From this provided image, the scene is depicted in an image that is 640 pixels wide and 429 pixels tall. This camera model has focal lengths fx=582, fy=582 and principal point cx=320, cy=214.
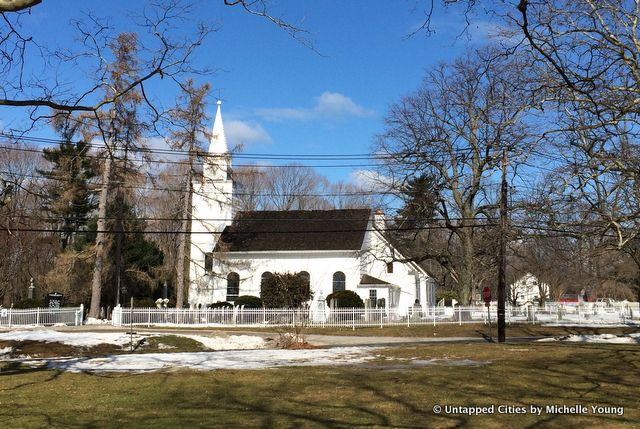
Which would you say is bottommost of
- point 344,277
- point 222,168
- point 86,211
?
point 344,277

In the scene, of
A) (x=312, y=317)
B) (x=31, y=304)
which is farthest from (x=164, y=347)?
(x=31, y=304)

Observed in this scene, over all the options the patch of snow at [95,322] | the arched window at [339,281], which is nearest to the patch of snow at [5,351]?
the patch of snow at [95,322]

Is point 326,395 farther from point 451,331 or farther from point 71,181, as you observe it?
point 71,181

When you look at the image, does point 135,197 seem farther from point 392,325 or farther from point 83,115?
point 392,325

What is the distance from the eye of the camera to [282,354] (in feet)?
68.5

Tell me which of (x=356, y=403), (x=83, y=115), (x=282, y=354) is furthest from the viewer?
(x=83, y=115)

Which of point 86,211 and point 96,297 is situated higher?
point 86,211

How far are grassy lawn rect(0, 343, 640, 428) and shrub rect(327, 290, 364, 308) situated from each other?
23187 millimetres

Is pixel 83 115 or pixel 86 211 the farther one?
pixel 86 211

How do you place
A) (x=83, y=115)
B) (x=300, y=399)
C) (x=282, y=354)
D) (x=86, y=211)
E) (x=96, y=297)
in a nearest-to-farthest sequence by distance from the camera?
(x=300, y=399), (x=282, y=354), (x=83, y=115), (x=96, y=297), (x=86, y=211)

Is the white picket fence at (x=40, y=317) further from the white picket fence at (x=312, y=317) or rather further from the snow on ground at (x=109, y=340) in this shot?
the snow on ground at (x=109, y=340)

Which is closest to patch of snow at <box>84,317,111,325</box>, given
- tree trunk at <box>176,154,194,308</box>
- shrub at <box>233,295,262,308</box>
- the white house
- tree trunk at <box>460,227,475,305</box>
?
tree trunk at <box>176,154,194,308</box>

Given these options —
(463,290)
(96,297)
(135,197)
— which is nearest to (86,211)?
(135,197)

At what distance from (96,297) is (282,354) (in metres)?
24.5
